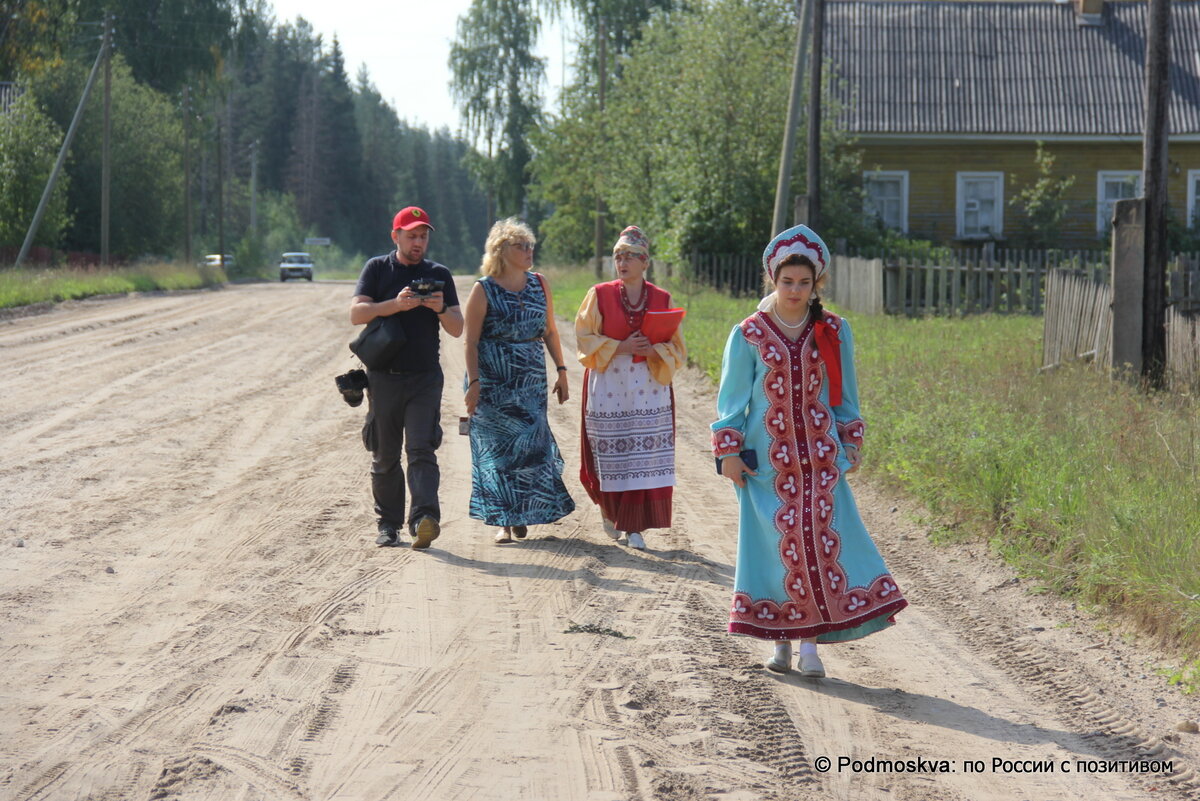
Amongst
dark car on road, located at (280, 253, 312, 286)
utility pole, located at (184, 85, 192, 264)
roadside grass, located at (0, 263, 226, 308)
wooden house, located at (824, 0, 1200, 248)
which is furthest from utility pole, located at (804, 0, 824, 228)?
dark car on road, located at (280, 253, 312, 286)

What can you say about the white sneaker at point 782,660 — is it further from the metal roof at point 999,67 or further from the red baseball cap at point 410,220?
the metal roof at point 999,67

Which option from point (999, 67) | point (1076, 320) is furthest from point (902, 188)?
point (1076, 320)

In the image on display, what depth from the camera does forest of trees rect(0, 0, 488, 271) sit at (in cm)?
4241

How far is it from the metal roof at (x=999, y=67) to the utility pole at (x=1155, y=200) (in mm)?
18682

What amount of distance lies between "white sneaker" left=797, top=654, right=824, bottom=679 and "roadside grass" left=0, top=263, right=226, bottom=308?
24436 millimetres

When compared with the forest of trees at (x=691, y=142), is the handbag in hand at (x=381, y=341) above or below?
below

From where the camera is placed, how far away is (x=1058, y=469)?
7762 millimetres

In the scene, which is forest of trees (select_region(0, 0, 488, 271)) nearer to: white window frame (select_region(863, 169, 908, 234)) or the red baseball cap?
white window frame (select_region(863, 169, 908, 234))

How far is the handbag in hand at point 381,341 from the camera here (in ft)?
23.8

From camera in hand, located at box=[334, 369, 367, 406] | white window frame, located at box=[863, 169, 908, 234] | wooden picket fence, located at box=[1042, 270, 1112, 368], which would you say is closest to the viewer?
camera in hand, located at box=[334, 369, 367, 406]

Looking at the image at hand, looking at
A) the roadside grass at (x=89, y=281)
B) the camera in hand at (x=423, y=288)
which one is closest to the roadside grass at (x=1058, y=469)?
the camera in hand at (x=423, y=288)

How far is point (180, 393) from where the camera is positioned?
14.2 metres

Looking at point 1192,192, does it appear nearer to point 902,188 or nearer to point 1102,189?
point 1102,189

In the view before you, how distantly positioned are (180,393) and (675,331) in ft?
26.8
